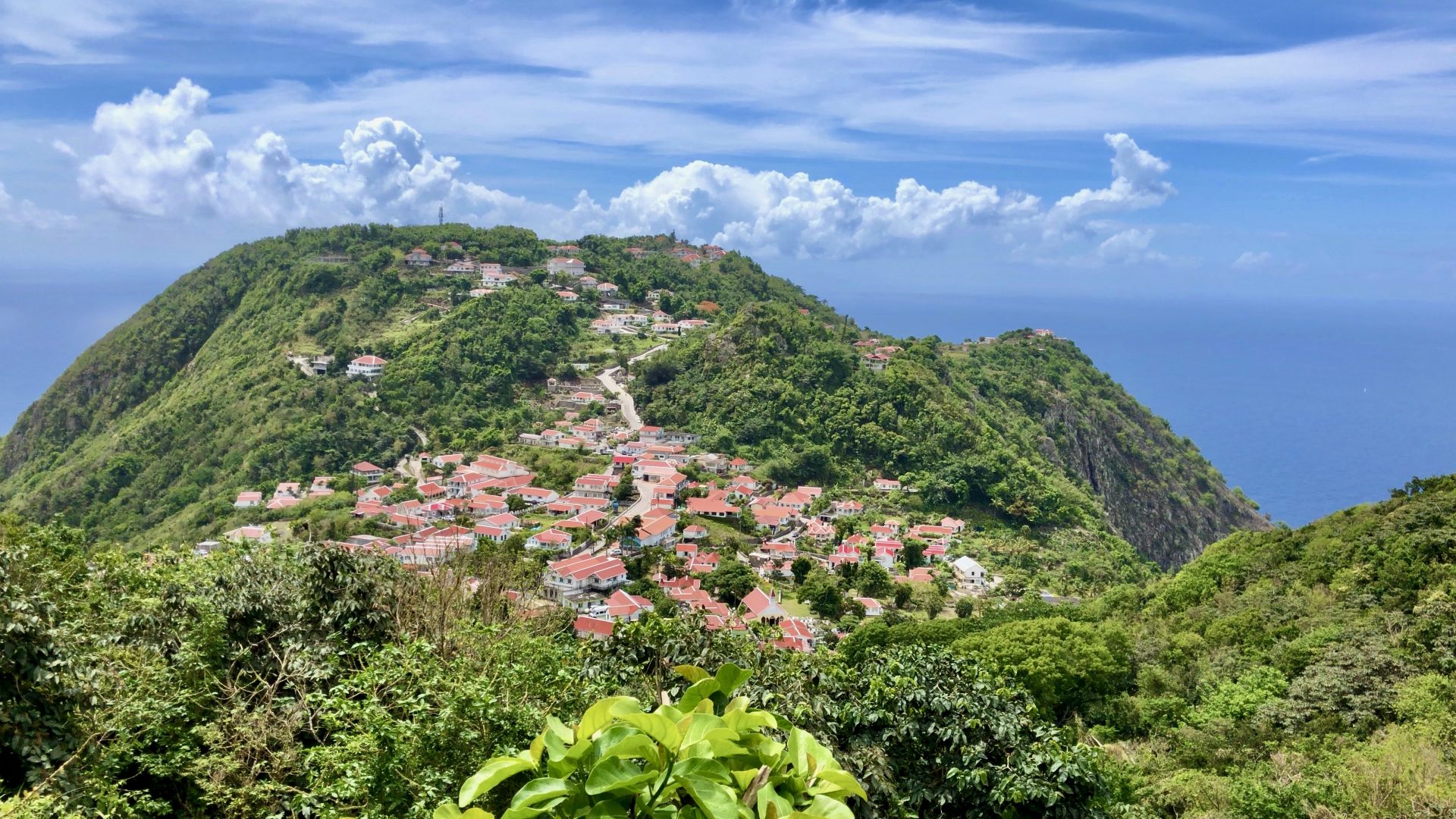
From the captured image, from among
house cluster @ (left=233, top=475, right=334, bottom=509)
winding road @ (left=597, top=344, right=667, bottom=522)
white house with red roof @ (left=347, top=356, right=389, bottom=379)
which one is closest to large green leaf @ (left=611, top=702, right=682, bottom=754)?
winding road @ (left=597, top=344, right=667, bottom=522)

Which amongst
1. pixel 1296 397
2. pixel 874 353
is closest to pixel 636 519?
pixel 874 353

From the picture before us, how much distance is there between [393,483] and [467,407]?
21.3 feet

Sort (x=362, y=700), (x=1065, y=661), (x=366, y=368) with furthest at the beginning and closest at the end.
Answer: (x=366, y=368) < (x=1065, y=661) < (x=362, y=700)

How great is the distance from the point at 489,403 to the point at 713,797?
38.0 meters

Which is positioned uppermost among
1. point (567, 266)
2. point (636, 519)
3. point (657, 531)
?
point (567, 266)

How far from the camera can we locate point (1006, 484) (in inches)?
1261

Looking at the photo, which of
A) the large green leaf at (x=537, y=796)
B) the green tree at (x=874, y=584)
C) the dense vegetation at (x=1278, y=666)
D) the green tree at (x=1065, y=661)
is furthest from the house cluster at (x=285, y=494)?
the large green leaf at (x=537, y=796)

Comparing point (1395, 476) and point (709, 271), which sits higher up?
point (709, 271)

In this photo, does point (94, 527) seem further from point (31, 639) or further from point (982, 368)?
point (982, 368)

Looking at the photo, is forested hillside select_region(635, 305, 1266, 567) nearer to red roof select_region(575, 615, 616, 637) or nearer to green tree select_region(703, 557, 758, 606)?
green tree select_region(703, 557, 758, 606)

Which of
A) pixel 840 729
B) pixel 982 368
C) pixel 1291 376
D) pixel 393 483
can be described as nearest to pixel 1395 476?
pixel 982 368

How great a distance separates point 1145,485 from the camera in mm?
42500

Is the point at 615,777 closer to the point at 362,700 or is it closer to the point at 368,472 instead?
the point at 362,700

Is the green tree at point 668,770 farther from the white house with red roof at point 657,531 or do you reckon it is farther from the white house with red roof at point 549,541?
the white house with red roof at point 657,531
